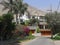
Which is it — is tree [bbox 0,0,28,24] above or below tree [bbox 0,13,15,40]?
above

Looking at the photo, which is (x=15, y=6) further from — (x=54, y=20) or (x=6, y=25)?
(x=6, y=25)

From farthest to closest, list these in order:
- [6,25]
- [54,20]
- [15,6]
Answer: [15,6], [54,20], [6,25]

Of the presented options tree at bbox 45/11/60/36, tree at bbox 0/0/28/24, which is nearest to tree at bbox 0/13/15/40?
tree at bbox 45/11/60/36

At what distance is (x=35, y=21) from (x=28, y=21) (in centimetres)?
466

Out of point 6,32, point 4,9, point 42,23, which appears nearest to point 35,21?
point 42,23

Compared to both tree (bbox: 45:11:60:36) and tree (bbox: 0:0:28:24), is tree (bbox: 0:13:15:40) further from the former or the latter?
tree (bbox: 0:0:28:24)

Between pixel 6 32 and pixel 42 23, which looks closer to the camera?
pixel 6 32

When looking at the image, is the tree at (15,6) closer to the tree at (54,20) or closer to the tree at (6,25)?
the tree at (54,20)

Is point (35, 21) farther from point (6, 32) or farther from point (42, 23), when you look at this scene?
point (6, 32)

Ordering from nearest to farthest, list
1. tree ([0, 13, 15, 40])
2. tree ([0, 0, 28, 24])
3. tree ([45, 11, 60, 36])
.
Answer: tree ([0, 13, 15, 40])
tree ([45, 11, 60, 36])
tree ([0, 0, 28, 24])

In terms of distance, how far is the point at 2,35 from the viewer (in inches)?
1875

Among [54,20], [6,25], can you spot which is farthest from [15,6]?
[6,25]

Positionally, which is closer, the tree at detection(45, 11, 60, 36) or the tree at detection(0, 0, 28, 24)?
the tree at detection(45, 11, 60, 36)

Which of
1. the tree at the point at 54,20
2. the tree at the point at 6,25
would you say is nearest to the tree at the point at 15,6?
the tree at the point at 54,20
